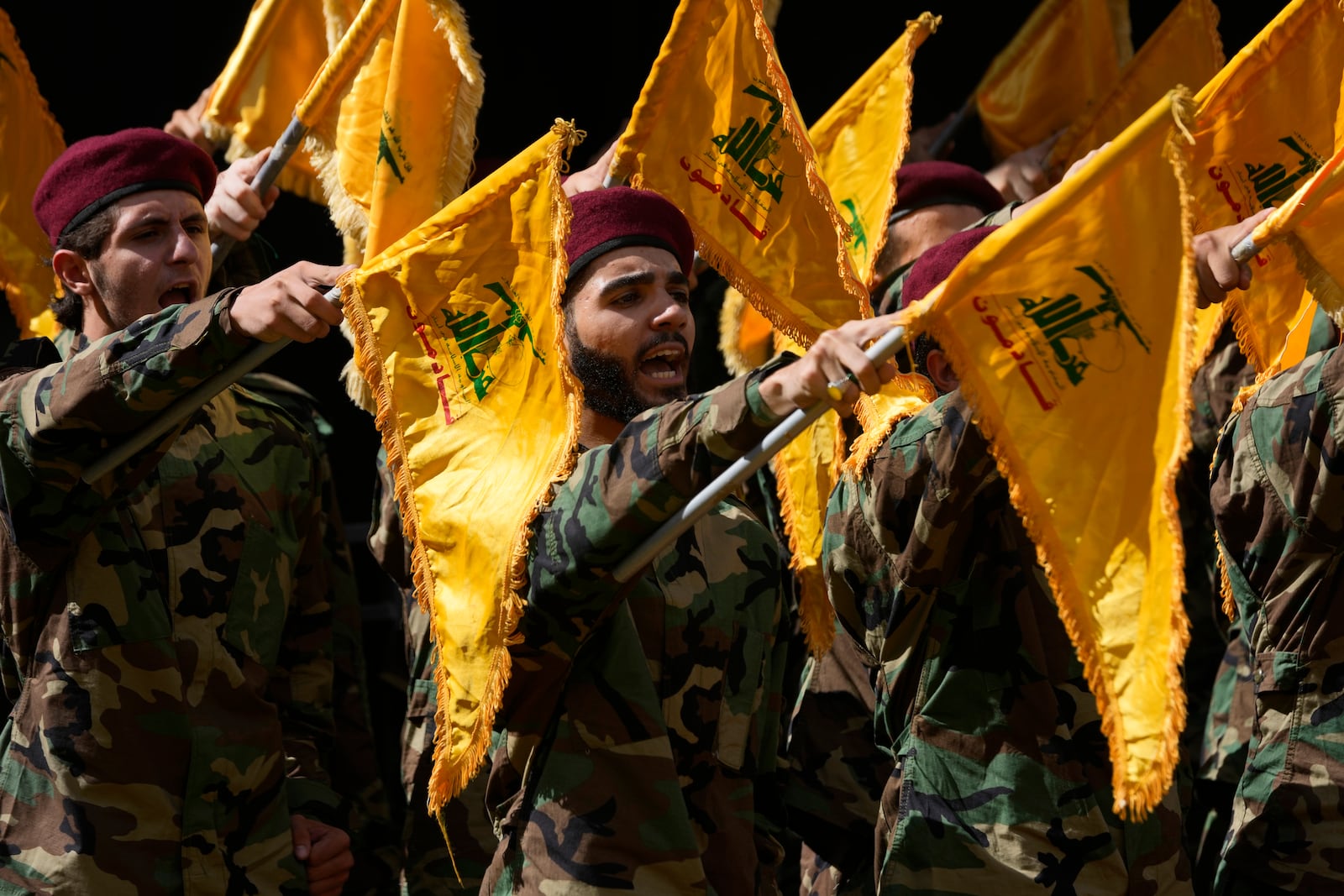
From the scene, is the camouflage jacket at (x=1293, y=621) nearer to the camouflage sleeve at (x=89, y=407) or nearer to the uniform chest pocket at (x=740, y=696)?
the uniform chest pocket at (x=740, y=696)

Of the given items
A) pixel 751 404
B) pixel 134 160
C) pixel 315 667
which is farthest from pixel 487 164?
pixel 751 404

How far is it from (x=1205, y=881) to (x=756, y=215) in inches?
81.4

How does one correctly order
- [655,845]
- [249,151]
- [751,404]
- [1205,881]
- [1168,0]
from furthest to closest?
[1168,0] → [249,151] → [1205,881] → [655,845] → [751,404]

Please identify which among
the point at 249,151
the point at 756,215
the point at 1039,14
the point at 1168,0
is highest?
the point at 249,151

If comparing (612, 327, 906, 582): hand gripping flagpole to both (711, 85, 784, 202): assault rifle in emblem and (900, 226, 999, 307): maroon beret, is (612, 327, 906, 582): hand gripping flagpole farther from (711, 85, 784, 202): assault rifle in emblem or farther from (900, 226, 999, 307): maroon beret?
(711, 85, 784, 202): assault rifle in emblem

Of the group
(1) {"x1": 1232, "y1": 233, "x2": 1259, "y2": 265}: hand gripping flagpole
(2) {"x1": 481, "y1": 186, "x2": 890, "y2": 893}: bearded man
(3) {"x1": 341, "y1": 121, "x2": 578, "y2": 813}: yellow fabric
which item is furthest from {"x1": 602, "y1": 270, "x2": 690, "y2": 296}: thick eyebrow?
(1) {"x1": 1232, "y1": 233, "x2": 1259, "y2": 265}: hand gripping flagpole

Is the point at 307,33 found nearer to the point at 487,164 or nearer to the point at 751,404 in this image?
the point at 487,164

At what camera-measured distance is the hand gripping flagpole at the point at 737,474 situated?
2580mm

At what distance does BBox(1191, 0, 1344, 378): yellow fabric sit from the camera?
3.68 metres

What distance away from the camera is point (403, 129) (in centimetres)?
421

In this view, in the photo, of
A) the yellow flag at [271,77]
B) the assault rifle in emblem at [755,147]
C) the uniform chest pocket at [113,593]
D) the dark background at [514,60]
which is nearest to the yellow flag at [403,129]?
the yellow flag at [271,77]

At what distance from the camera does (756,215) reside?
13.1ft

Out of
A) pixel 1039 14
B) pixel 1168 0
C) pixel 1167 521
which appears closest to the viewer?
pixel 1167 521

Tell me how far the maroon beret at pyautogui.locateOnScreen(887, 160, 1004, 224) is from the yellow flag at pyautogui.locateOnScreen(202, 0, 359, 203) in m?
1.68
